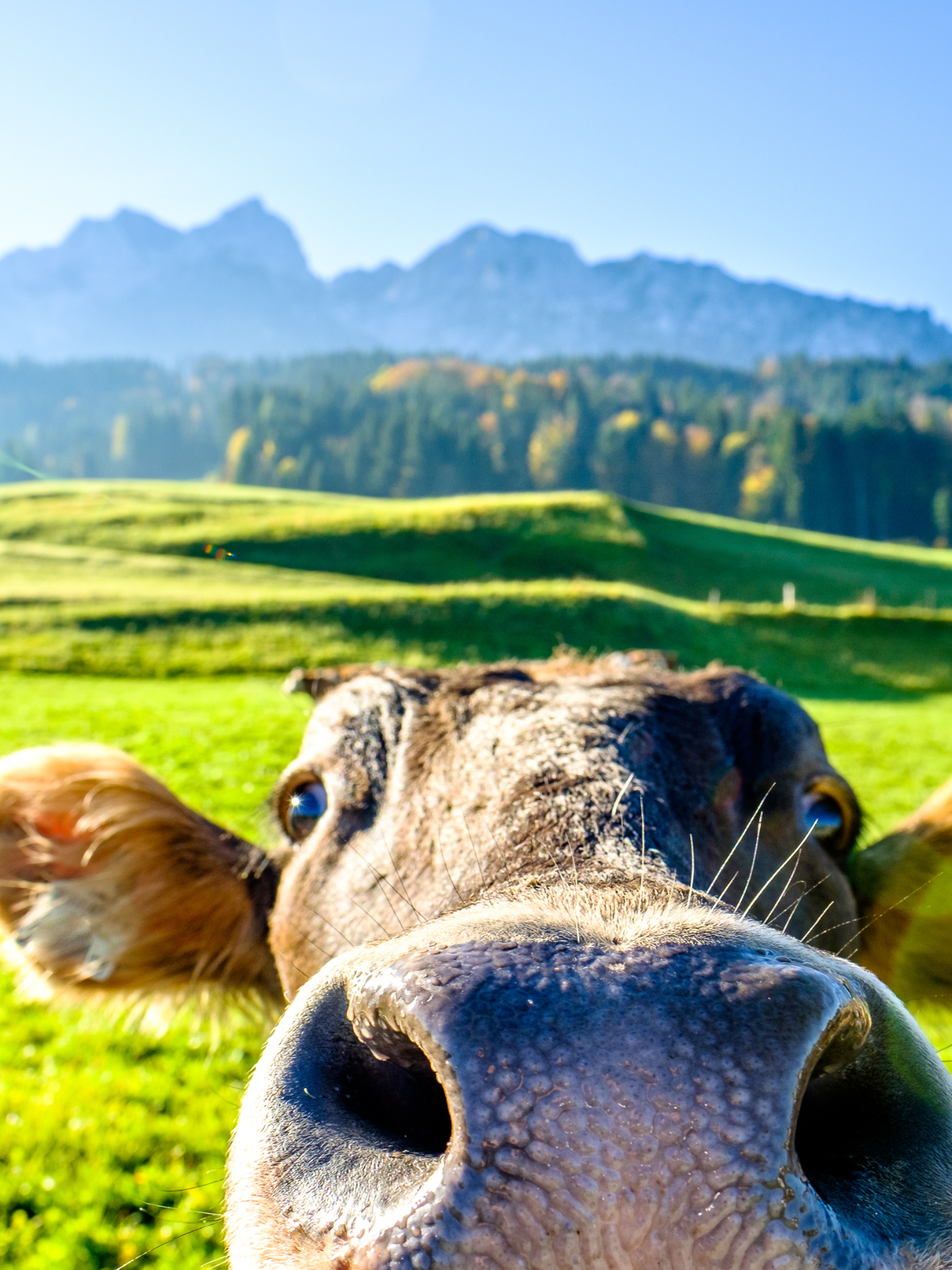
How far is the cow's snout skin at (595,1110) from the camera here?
4.23ft

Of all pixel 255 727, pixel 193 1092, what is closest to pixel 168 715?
pixel 255 727

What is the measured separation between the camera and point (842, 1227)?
4.34 feet

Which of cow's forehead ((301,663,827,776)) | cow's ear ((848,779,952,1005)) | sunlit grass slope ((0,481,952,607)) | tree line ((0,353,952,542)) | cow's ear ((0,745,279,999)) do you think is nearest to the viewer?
cow's forehead ((301,663,827,776))

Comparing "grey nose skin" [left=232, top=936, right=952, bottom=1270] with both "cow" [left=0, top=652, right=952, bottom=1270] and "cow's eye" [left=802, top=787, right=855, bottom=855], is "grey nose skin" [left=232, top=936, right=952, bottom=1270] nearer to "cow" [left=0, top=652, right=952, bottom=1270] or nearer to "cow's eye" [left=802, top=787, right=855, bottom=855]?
"cow" [left=0, top=652, right=952, bottom=1270]

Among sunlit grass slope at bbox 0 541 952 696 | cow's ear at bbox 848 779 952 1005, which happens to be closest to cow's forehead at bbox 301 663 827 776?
cow's ear at bbox 848 779 952 1005

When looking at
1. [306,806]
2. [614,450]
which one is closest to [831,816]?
[306,806]

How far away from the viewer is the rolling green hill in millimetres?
29688

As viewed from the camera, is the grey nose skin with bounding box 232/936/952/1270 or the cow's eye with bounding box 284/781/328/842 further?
the cow's eye with bounding box 284/781/328/842

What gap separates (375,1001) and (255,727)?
56.4ft

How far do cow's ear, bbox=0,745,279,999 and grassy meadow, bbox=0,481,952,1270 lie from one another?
345mm

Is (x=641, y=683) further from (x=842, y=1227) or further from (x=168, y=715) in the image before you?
(x=168, y=715)

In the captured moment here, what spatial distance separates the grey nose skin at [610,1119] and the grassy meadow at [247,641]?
3.40 ft

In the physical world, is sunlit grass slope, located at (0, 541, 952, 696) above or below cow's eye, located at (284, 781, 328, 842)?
below


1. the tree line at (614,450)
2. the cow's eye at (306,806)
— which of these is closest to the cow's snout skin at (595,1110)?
the cow's eye at (306,806)
